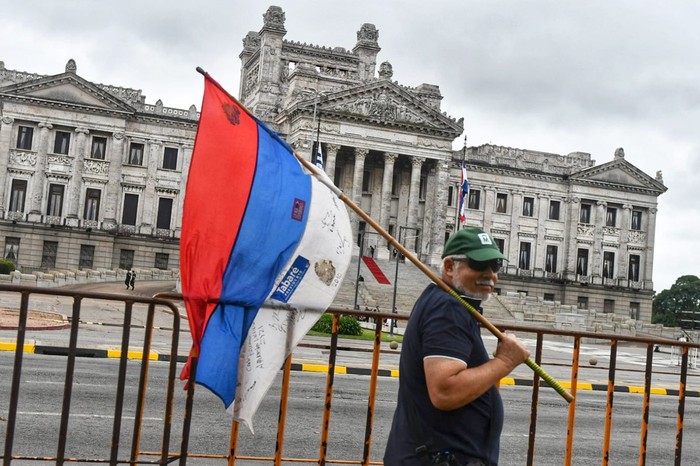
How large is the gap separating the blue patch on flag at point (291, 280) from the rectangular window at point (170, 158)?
191 feet

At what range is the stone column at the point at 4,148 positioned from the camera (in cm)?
5769

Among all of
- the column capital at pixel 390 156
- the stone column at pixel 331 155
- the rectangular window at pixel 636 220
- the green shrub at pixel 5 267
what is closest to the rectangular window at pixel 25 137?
the green shrub at pixel 5 267

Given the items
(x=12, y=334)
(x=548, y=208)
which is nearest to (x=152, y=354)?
(x=12, y=334)

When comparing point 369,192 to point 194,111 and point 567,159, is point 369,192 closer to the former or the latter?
point 194,111

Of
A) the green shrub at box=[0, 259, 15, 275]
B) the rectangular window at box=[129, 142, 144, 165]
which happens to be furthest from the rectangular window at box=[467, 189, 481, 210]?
the green shrub at box=[0, 259, 15, 275]

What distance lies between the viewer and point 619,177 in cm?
6962

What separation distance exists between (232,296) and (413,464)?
139cm

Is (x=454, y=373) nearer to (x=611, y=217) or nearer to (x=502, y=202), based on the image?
(x=502, y=202)

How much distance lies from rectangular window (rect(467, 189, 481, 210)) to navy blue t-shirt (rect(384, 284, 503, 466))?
63839mm

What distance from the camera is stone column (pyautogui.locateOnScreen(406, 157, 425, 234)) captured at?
62.3 metres

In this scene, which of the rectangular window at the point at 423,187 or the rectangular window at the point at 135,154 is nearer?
the rectangular window at the point at 135,154

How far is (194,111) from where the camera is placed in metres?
63.0

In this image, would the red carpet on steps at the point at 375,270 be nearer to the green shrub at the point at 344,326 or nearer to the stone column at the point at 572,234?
the stone column at the point at 572,234

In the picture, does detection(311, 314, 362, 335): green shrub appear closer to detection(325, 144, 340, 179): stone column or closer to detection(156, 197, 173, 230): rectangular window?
detection(325, 144, 340, 179): stone column
